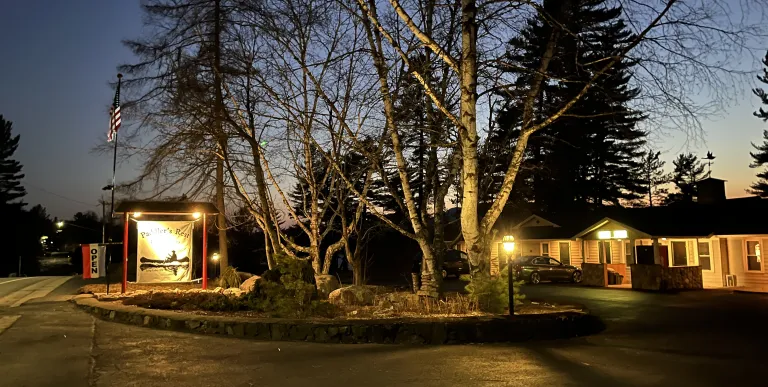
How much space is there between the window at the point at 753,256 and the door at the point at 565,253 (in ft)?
35.9

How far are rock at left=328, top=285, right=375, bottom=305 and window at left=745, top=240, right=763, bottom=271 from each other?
58.0 ft

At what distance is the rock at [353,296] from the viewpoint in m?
14.9

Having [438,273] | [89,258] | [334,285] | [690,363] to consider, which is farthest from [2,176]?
[690,363]

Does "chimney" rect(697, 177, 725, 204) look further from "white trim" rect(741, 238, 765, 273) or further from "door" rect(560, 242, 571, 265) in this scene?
"door" rect(560, 242, 571, 265)

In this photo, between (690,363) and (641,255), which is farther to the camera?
(641,255)

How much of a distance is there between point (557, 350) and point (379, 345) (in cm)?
305

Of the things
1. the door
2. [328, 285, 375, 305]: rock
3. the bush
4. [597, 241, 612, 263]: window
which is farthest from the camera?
the door

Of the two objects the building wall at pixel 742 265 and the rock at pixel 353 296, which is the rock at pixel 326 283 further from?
the building wall at pixel 742 265

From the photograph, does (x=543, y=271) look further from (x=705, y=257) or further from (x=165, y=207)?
(x=165, y=207)

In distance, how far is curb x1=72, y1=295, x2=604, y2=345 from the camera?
10828 mm

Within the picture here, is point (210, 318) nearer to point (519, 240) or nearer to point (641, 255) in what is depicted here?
point (641, 255)

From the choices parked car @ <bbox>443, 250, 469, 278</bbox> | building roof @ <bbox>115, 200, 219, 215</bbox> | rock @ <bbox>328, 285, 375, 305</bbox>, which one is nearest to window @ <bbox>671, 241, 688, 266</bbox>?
parked car @ <bbox>443, 250, 469, 278</bbox>

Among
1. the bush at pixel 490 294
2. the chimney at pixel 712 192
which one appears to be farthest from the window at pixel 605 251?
the bush at pixel 490 294

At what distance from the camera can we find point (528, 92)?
1398cm
